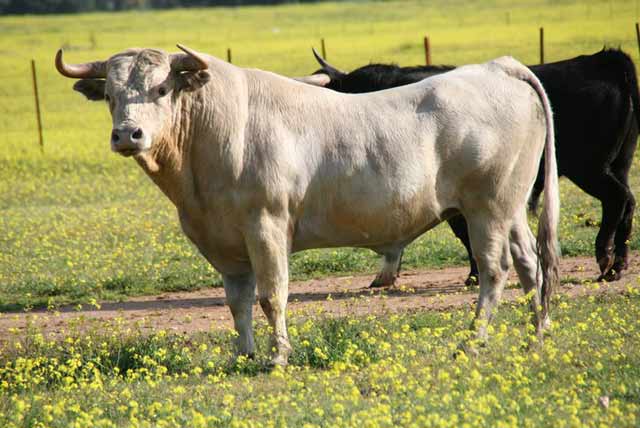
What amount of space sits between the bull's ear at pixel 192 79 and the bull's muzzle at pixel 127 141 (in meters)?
0.59

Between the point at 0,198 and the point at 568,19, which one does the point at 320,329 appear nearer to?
the point at 0,198

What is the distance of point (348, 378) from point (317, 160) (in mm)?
1911

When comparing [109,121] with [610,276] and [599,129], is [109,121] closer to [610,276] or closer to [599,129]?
[599,129]

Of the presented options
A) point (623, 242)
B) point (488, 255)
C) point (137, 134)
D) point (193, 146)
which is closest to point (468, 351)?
point (488, 255)

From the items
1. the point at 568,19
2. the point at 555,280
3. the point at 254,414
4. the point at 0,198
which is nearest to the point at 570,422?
the point at 254,414

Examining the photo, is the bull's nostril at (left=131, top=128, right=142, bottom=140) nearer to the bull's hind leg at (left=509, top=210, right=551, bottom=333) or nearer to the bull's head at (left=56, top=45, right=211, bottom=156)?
the bull's head at (left=56, top=45, right=211, bottom=156)

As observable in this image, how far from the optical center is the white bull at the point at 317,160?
23.2 ft

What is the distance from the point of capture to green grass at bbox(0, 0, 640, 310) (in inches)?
440

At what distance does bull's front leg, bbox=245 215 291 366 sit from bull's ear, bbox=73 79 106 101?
5.15ft

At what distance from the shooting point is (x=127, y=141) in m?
6.66

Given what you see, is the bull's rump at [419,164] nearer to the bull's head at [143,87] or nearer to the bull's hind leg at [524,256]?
the bull's hind leg at [524,256]

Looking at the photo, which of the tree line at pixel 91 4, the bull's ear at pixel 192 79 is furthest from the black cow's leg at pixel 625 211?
A: the tree line at pixel 91 4

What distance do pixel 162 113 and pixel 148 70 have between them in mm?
304

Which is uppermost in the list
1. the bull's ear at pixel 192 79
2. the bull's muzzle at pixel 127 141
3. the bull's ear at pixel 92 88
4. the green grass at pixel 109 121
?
the bull's ear at pixel 192 79
